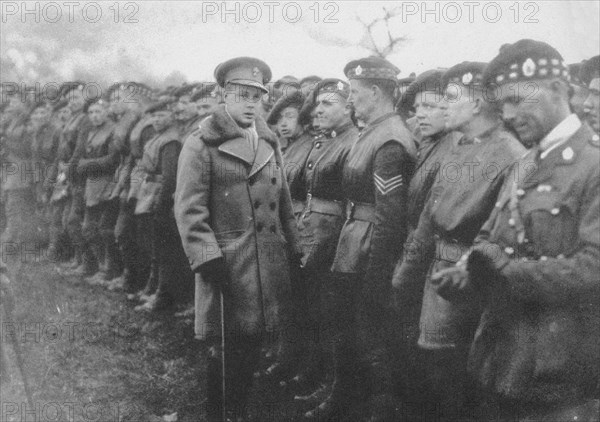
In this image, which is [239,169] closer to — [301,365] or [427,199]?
[427,199]

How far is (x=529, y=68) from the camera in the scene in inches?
104

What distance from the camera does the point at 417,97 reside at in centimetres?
395

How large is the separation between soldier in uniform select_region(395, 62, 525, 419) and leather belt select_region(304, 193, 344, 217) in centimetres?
100

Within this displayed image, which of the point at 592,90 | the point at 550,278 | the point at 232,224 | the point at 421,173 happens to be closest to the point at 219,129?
the point at 232,224

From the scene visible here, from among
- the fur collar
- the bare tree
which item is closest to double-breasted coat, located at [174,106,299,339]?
the fur collar

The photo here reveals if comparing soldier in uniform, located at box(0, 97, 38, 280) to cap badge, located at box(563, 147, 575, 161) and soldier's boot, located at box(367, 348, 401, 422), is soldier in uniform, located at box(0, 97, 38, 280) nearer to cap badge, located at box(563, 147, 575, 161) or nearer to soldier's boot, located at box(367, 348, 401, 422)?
soldier's boot, located at box(367, 348, 401, 422)

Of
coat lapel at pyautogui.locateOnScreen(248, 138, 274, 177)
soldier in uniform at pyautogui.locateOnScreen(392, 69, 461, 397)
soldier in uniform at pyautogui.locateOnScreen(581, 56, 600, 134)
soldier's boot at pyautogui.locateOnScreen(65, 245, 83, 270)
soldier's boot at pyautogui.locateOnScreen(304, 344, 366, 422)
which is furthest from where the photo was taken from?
soldier's boot at pyautogui.locateOnScreen(65, 245, 83, 270)

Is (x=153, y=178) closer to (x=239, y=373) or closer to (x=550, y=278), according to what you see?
(x=239, y=373)

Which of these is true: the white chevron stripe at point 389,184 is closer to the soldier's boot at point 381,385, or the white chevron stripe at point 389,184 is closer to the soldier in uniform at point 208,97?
the soldier's boot at point 381,385

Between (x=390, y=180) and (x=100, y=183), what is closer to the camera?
(x=390, y=180)

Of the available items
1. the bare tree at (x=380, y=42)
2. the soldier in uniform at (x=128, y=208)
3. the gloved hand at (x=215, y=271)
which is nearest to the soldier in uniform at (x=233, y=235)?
the gloved hand at (x=215, y=271)

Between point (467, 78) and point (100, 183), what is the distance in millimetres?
5557

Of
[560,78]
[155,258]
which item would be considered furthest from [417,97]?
[155,258]

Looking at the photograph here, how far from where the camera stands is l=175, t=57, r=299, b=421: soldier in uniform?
3.82 metres
